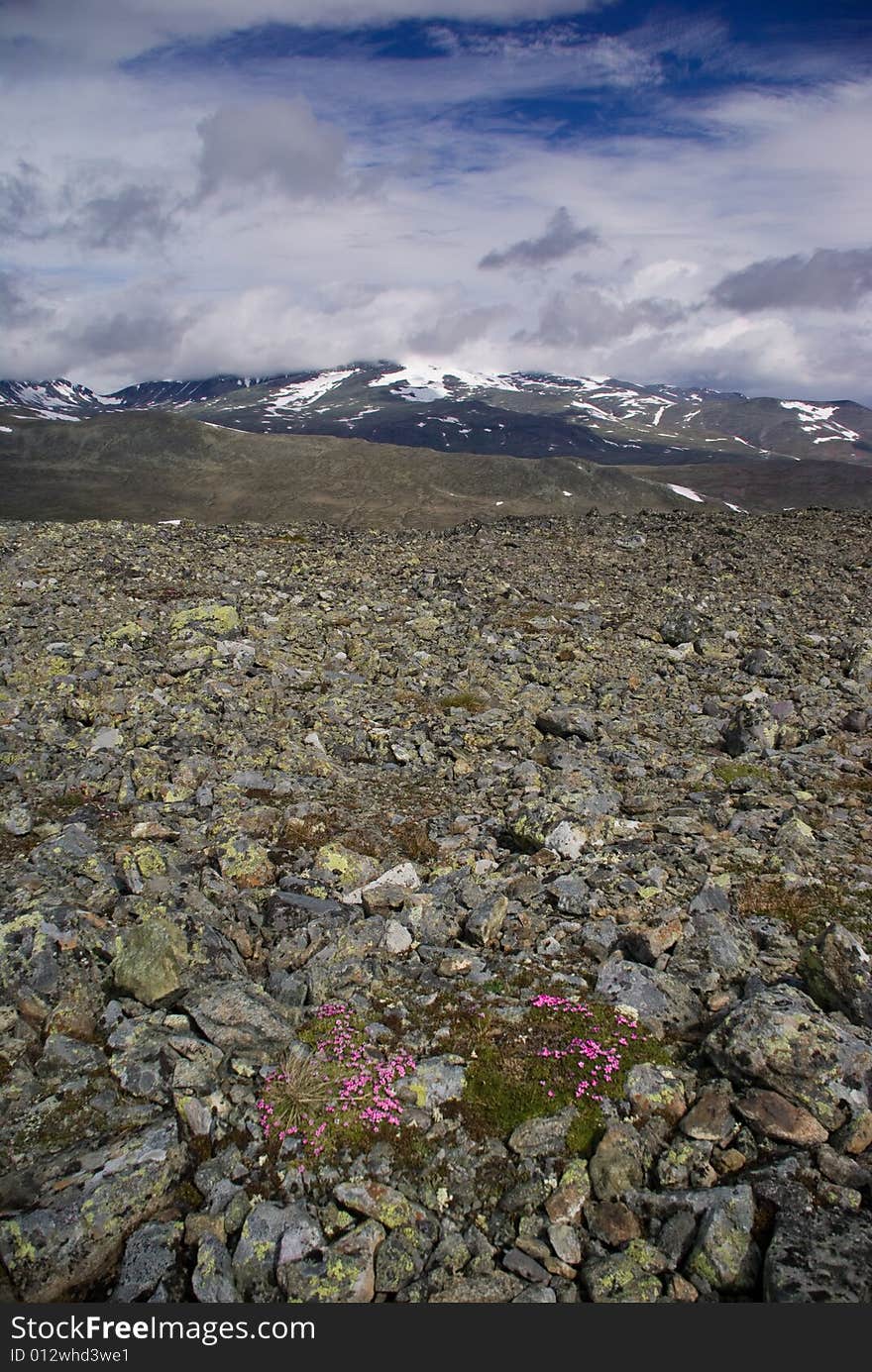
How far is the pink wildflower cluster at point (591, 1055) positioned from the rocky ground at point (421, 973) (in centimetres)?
3

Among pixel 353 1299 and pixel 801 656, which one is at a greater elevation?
pixel 353 1299

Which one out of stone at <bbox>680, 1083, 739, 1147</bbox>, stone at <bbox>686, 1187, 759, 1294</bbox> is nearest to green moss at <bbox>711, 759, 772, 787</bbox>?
stone at <bbox>680, 1083, 739, 1147</bbox>

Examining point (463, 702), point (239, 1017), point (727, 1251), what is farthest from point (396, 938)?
point (463, 702)

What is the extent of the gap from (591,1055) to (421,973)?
7.54 feet

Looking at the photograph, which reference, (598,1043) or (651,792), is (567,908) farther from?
(651,792)

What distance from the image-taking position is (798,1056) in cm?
692

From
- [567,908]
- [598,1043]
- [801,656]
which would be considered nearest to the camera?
[598,1043]

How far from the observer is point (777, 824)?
41.2 feet

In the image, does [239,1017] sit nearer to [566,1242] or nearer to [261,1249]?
[261,1249]

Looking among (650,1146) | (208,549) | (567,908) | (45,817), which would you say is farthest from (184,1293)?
(208,549)

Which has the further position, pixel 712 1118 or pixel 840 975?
pixel 840 975

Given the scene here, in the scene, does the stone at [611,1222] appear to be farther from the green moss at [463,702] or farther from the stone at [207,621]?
the stone at [207,621]

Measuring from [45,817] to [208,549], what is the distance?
19.5 meters

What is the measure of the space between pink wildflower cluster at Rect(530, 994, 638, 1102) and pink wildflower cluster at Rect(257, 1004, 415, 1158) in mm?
1528
